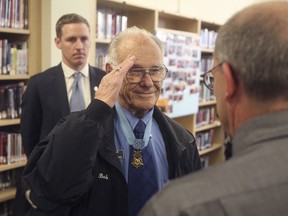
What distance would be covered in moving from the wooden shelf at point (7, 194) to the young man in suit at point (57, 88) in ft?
1.14

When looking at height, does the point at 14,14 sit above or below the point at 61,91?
above

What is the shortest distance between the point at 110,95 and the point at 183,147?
365mm

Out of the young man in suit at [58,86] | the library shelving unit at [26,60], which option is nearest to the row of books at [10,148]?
the library shelving unit at [26,60]

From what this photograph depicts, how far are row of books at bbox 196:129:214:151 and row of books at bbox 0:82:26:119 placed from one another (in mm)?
2455

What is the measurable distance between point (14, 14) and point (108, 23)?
30.0 inches

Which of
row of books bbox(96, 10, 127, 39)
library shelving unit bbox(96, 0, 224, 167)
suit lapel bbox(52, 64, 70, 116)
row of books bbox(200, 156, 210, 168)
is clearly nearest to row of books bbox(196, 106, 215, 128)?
library shelving unit bbox(96, 0, 224, 167)

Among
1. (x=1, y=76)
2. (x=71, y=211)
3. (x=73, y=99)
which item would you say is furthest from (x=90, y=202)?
(x=1, y=76)

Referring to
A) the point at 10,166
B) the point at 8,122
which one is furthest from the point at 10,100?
the point at 10,166

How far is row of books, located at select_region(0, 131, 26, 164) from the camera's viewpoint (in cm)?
275

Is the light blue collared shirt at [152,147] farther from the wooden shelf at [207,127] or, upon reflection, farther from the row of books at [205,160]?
the row of books at [205,160]

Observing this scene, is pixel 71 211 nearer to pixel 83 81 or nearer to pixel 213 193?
pixel 213 193

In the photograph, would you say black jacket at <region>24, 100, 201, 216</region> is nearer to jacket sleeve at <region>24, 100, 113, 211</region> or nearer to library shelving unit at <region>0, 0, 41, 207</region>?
jacket sleeve at <region>24, 100, 113, 211</region>

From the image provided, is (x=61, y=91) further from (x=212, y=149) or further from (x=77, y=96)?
(x=212, y=149)

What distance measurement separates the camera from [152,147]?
4.30ft
